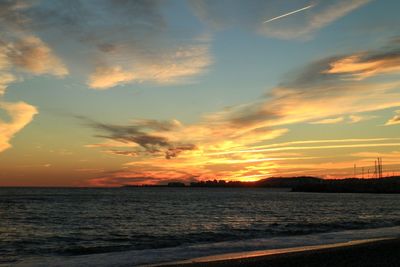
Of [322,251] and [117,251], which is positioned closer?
[322,251]

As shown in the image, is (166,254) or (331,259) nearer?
(331,259)

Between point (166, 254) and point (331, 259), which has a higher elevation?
point (331, 259)

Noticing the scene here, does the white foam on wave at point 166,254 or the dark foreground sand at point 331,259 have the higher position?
the dark foreground sand at point 331,259

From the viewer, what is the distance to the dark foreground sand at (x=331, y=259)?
16.9 m

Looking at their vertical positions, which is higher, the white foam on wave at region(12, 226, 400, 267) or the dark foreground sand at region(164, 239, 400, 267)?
the dark foreground sand at region(164, 239, 400, 267)

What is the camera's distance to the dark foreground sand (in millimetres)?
16859

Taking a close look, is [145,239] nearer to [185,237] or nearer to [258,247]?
[185,237]

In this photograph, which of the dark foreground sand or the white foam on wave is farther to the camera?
the white foam on wave

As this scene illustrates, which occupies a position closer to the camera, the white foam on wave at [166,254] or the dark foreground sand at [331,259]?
the dark foreground sand at [331,259]

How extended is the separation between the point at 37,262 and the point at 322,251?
43.2ft

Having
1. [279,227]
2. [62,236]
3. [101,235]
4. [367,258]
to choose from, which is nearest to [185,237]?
[101,235]

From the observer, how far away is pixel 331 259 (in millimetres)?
17875

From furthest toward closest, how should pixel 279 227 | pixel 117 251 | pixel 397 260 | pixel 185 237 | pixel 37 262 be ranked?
pixel 279 227
pixel 185 237
pixel 117 251
pixel 37 262
pixel 397 260

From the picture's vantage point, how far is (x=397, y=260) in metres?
17.4
